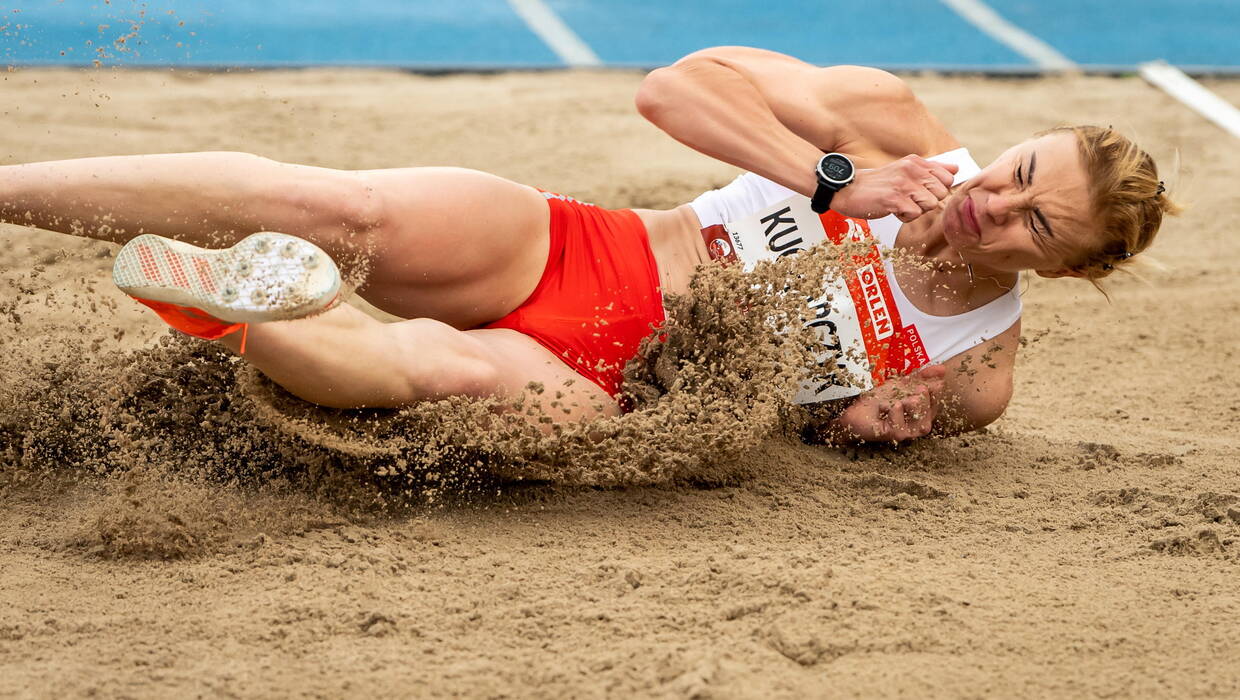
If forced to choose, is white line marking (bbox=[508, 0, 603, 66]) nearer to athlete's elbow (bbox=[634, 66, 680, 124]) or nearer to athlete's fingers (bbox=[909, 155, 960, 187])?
athlete's elbow (bbox=[634, 66, 680, 124])

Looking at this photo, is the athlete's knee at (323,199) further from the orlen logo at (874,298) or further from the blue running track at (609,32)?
the blue running track at (609,32)

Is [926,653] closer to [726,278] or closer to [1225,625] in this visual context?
[1225,625]

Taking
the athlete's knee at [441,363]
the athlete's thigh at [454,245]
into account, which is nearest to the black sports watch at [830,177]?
the athlete's thigh at [454,245]

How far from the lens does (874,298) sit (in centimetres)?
266

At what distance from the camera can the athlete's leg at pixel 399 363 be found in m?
2.05

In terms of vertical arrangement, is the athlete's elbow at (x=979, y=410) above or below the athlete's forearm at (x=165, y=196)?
below

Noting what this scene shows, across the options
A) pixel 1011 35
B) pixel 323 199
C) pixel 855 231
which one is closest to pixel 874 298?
pixel 855 231

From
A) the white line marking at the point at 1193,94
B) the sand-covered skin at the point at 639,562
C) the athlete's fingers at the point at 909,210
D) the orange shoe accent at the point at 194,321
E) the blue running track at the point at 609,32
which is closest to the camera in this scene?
the sand-covered skin at the point at 639,562

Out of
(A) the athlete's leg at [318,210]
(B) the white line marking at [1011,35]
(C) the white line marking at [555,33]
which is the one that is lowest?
(A) the athlete's leg at [318,210]

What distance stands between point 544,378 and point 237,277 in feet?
2.23

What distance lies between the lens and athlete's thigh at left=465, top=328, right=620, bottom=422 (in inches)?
92.7

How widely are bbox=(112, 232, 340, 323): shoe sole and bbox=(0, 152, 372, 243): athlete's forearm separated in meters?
0.20

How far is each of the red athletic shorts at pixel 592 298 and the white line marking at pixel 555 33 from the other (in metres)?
4.20

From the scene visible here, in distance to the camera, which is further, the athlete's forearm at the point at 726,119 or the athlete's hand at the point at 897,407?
the athlete's hand at the point at 897,407
